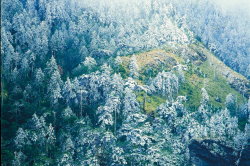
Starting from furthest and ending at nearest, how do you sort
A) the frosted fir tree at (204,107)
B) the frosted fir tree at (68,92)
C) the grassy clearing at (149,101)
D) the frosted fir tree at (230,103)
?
the frosted fir tree at (230,103), the grassy clearing at (149,101), the frosted fir tree at (204,107), the frosted fir tree at (68,92)

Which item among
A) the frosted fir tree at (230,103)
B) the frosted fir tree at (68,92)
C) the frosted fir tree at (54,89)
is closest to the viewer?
the frosted fir tree at (54,89)

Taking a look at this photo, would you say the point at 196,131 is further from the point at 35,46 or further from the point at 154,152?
the point at 35,46

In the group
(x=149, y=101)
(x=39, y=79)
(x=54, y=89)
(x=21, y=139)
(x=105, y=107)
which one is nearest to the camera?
(x=21, y=139)

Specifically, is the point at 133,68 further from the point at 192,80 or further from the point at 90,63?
the point at 192,80

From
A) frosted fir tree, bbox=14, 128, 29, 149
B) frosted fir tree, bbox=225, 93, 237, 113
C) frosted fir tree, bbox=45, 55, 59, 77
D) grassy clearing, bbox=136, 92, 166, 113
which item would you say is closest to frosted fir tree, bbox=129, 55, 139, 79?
grassy clearing, bbox=136, 92, 166, 113

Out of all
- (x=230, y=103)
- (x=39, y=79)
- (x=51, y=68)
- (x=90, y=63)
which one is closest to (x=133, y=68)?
(x=90, y=63)

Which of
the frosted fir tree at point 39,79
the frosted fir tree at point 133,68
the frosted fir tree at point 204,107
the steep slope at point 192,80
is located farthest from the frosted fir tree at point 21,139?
the frosted fir tree at point 204,107

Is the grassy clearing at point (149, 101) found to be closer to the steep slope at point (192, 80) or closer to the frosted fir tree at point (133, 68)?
the steep slope at point (192, 80)

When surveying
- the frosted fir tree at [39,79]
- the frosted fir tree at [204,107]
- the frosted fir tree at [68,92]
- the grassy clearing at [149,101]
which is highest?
the frosted fir tree at [39,79]
